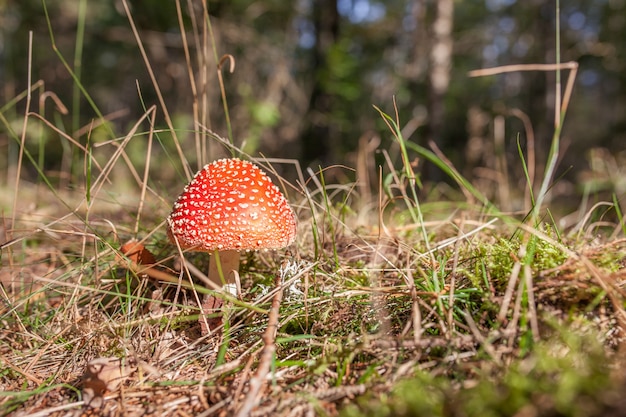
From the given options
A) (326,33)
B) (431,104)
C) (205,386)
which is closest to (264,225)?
(205,386)

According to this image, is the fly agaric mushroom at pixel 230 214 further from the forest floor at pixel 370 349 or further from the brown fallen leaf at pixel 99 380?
the brown fallen leaf at pixel 99 380

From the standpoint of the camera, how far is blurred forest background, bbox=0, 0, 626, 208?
5320 millimetres

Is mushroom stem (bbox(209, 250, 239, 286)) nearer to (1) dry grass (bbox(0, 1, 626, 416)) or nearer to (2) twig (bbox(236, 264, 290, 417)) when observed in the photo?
(1) dry grass (bbox(0, 1, 626, 416))

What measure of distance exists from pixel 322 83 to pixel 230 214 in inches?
180

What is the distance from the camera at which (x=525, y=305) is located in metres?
0.93

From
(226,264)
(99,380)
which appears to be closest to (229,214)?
(226,264)

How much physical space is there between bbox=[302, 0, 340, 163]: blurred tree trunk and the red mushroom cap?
4.34 meters

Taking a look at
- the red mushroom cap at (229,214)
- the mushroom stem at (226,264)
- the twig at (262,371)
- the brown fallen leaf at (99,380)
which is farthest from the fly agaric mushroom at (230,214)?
the brown fallen leaf at (99,380)

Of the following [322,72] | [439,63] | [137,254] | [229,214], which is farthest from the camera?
[322,72]

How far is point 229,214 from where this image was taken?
1.31m

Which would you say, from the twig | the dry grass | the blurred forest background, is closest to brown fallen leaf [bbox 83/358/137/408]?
the dry grass

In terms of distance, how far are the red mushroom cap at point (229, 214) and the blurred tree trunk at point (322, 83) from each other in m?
4.34

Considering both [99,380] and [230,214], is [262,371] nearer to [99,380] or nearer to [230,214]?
[99,380]

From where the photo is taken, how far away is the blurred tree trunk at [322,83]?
557 cm
